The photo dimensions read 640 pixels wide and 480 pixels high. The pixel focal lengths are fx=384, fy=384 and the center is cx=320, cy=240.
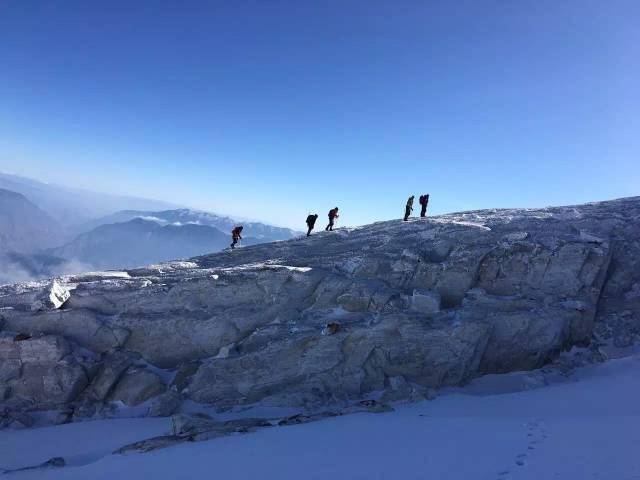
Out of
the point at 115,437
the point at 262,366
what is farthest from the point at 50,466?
the point at 262,366

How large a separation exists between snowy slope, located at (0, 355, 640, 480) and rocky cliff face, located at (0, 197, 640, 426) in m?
2.99

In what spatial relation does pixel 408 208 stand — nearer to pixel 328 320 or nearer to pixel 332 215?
pixel 332 215

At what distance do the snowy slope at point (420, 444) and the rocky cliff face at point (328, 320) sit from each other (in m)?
2.99

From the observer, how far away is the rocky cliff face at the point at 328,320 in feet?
75.3

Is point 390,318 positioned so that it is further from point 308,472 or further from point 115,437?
point 115,437

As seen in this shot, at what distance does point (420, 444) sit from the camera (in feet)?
45.6

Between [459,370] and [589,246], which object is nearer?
[459,370]

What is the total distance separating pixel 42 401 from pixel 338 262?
2095cm

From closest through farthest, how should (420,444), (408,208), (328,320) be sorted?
(420,444), (328,320), (408,208)

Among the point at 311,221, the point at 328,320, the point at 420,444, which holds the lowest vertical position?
the point at 420,444

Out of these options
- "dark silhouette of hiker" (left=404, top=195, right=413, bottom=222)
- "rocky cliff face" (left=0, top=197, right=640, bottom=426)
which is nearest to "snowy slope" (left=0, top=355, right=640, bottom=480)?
"rocky cliff face" (left=0, top=197, right=640, bottom=426)

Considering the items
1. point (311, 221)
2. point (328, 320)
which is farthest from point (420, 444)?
point (311, 221)

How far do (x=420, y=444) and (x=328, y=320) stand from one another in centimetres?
1268

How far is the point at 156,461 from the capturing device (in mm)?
13805
